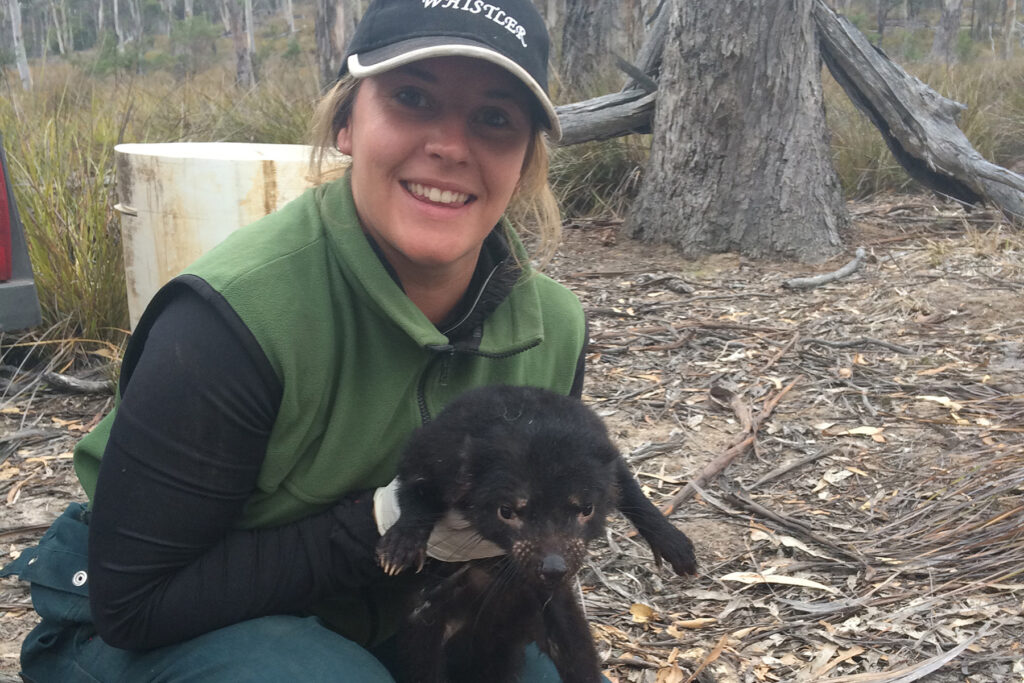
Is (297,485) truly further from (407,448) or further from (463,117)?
(463,117)

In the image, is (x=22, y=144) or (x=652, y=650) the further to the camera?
(x=22, y=144)

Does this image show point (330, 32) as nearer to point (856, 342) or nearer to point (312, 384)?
point (856, 342)

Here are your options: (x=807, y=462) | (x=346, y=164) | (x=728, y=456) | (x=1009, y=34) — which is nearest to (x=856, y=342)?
(x=807, y=462)

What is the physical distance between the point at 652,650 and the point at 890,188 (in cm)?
664

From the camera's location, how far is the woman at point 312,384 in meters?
1.82

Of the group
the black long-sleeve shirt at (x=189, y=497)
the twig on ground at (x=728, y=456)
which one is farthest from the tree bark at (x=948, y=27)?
the black long-sleeve shirt at (x=189, y=497)

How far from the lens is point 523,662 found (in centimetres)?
243

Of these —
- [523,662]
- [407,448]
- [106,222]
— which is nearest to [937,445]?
[523,662]

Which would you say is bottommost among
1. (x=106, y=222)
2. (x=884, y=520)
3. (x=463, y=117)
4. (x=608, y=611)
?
(x=608, y=611)

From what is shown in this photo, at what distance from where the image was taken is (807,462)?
3.84 metres

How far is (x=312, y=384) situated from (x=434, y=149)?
1.89 feet

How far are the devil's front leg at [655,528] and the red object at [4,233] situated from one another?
91.1 inches

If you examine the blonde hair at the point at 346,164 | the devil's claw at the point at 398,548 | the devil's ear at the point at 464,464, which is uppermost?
the blonde hair at the point at 346,164

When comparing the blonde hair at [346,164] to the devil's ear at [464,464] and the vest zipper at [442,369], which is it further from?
the devil's ear at [464,464]
